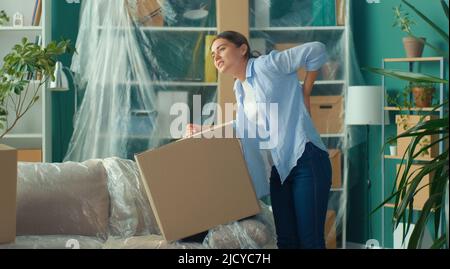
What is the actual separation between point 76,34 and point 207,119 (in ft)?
3.33

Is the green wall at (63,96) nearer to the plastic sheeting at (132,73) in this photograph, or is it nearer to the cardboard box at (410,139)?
the plastic sheeting at (132,73)

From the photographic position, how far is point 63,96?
459 centimetres

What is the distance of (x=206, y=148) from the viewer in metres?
2.59

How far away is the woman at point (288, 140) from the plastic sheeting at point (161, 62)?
1038 mm

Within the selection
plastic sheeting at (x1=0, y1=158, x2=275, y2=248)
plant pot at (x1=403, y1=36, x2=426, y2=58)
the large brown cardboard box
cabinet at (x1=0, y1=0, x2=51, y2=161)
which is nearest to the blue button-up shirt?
plastic sheeting at (x1=0, y1=158, x2=275, y2=248)

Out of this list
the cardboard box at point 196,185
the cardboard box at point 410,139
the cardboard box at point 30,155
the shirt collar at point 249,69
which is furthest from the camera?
the cardboard box at point 30,155

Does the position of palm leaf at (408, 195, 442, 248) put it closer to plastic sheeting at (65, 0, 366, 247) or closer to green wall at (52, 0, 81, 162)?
plastic sheeting at (65, 0, 366, 247)

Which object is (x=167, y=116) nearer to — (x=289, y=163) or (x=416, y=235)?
(x=289, y=163)

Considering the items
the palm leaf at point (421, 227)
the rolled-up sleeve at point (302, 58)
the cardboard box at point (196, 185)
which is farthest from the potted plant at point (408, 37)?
the palm leaf at point (421, 227)

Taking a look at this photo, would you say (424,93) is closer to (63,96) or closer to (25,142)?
(63,96)

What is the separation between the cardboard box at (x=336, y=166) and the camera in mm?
4289

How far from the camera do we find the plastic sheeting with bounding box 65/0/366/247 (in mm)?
4066

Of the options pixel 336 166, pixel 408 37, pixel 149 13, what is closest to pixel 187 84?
pixel 149 13
